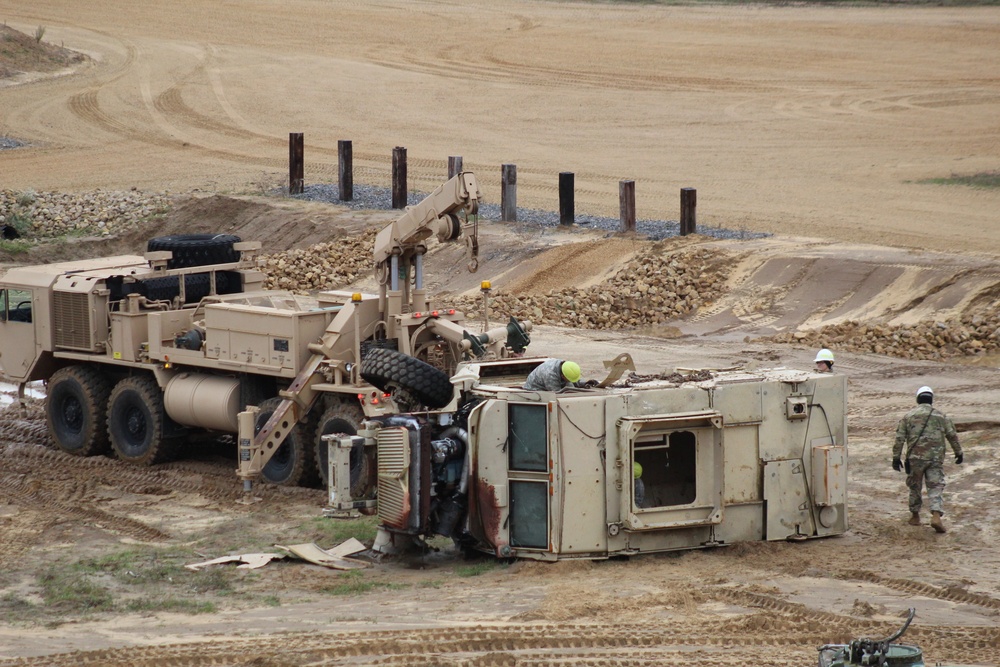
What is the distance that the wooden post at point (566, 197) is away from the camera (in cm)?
2720

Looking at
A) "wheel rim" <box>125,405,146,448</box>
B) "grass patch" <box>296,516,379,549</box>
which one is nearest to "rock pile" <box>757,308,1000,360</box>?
"grass patch" <box>296,516,379,549</box>

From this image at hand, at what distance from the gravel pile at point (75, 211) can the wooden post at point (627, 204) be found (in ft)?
34.0

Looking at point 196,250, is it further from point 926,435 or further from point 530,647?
point 530,647

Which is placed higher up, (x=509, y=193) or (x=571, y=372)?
(x=509, y=193)

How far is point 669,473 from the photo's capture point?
46.0 feet

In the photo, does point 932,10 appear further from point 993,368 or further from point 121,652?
point 121,652

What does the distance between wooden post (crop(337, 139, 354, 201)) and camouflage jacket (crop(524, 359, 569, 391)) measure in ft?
57.9

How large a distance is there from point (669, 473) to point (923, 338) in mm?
7864

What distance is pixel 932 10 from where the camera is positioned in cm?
4653

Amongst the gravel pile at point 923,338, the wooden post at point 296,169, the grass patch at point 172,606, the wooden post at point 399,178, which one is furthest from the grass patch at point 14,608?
the wooden post at point 296,169

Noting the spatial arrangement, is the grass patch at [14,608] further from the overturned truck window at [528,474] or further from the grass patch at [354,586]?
the overturned truck window at [528,474]

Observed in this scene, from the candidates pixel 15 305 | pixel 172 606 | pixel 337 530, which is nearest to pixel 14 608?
pixel 172 606

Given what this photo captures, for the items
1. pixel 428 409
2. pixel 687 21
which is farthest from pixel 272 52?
pixel 428 409

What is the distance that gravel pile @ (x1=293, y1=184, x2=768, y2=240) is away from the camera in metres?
26.2
